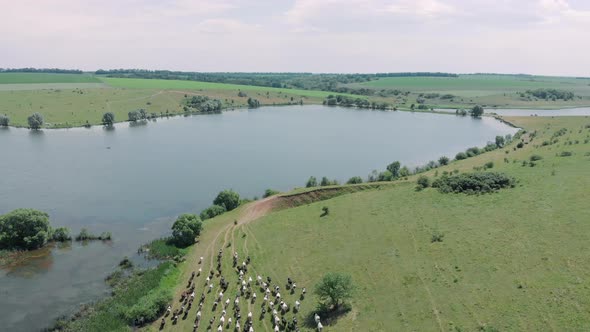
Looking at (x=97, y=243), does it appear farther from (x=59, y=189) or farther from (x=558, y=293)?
(x=558, y=293)

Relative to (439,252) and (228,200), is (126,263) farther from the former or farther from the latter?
(439,252)

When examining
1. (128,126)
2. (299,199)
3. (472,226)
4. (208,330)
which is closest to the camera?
(208,330)

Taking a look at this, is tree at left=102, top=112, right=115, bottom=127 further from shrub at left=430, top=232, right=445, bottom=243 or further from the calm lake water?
shrub at left=430, top=232, right=445, bottom=243

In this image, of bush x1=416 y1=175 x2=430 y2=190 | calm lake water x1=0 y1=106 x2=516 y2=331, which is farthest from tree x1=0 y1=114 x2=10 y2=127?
bush x1=416 y1=175 x2=430 y2=190

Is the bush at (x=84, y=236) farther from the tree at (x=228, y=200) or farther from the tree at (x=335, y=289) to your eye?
the tree at (x=335, y=289)

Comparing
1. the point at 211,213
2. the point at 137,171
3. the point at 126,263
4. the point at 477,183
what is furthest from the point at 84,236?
the point at 477,183

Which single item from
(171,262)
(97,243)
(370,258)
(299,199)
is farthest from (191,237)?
(370,258)
